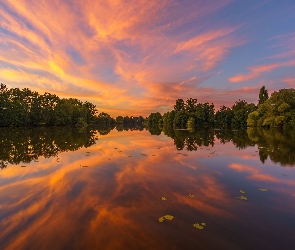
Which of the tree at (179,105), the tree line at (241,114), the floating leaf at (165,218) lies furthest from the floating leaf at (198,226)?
the tree at (179,105)

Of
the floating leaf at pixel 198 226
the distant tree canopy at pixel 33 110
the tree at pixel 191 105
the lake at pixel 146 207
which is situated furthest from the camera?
the tree at pixel 191 105

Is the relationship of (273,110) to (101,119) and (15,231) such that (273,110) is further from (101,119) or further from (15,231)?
(101,119)

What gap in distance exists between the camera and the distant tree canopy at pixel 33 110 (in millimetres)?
72000

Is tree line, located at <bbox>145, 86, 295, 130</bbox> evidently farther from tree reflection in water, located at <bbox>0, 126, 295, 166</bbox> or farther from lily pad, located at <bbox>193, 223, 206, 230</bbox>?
lily pad, located at <bbox>193, 223, 206, 230</bbox>

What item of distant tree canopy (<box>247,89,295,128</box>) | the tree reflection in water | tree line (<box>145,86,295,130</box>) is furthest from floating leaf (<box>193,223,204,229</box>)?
distant tree canopy (<box>247,89,295,128</box>)

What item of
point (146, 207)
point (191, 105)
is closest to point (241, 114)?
point (191, 105)

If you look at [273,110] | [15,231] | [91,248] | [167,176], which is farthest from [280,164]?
[273,110]

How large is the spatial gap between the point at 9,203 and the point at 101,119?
618 ft

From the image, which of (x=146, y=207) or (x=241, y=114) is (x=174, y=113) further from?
(x=146, y=207)

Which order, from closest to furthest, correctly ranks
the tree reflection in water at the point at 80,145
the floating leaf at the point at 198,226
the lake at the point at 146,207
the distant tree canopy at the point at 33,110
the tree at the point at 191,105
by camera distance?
the lake at the point at 146,207, the floating leaf at the point at 198,226, the tree reflection in water at the point at 80,145, the distant tree canopy at the point at 33,110, the tree at the point at 191,105

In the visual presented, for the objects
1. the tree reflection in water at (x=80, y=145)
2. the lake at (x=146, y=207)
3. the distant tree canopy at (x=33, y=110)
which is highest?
the distant tree canopy at (x=33, y=110)

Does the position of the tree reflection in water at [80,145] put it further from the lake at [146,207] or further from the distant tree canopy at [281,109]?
the distant tree canopy at [281,109]

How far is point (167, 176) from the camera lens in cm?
1274

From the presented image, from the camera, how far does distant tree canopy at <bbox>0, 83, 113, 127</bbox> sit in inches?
2835
